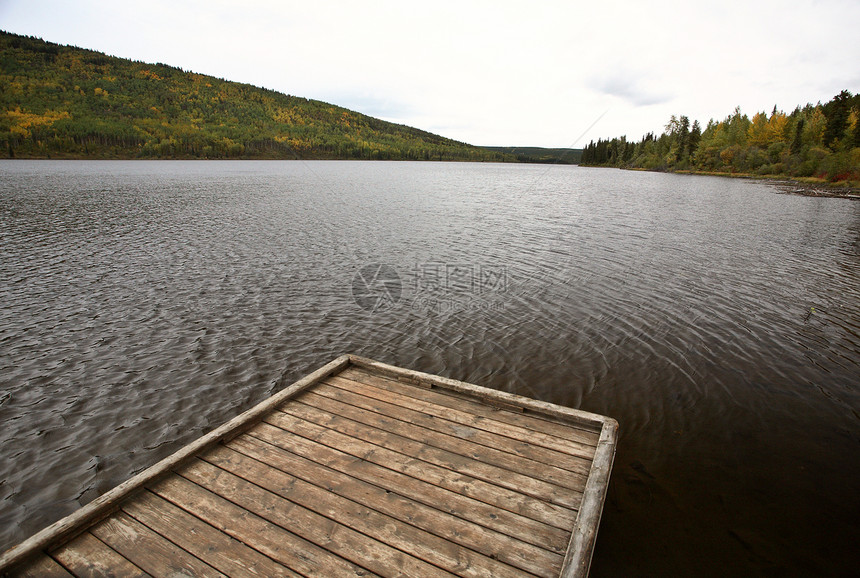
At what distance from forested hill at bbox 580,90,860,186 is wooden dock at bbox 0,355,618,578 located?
296ft

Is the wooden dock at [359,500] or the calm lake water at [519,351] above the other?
the wooden dock at [359,500]

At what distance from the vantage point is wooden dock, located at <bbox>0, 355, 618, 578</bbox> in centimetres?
386

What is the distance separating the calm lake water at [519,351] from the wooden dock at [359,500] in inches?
59.5

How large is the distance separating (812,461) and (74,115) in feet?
752

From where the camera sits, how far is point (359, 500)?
4.61 m

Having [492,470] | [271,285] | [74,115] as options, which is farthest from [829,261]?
[74,115]

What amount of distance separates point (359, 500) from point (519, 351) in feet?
22.5

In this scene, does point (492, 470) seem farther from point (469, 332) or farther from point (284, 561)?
point (469, 332)

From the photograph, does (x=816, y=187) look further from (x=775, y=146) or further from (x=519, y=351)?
(x=519, y=351)

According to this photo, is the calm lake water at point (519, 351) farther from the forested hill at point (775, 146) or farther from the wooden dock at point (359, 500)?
the forested hill at point (775, 146)

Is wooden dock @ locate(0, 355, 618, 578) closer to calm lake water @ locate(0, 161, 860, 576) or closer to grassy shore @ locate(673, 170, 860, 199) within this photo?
calm lake water @ locate(0, 161, 860, 576)

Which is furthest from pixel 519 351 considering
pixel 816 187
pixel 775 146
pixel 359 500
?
pixel 775 146

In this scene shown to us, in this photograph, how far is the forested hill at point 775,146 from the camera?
82188mm

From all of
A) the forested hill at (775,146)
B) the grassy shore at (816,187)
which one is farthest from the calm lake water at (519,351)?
the forested hill at (775,146)
